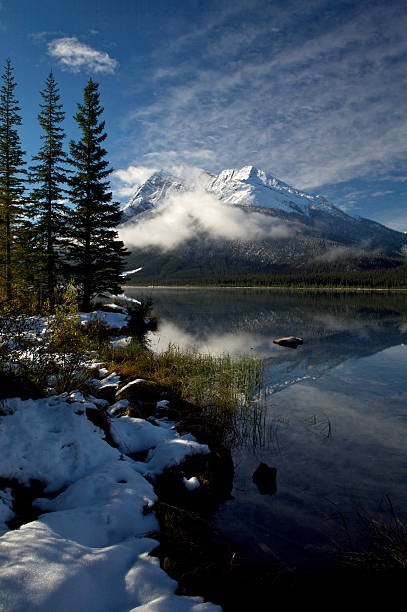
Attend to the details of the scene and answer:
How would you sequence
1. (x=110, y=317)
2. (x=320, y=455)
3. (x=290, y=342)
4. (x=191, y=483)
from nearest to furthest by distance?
(x=191, y=483), (x=320, y=455), (x=110, y=317), (x=290, y=342)

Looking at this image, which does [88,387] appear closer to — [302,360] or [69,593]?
[69,593]

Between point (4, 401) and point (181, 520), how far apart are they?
419 cm

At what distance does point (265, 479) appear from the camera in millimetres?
8859

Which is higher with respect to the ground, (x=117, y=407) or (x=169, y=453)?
(x=117, y=407)

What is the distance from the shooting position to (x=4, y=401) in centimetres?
736

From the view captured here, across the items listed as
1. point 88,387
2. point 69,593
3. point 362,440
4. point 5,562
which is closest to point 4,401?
point 88,387

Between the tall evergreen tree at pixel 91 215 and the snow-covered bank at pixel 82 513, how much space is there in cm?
2108

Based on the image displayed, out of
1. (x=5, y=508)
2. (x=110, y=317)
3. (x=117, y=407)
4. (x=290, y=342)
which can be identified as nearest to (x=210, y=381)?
(x=117, y=407)

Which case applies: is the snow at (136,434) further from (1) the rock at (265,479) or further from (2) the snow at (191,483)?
(1) the rock at (265,479)

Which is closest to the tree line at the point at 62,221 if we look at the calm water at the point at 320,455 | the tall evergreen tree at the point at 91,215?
the tall evergreen tree at the point at 91,215

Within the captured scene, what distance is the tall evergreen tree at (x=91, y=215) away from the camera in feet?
92.7

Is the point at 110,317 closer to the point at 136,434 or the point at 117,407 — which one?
the point at 117,407

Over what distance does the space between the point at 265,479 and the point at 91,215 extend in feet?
82.6

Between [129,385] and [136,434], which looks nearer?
[136,434]
